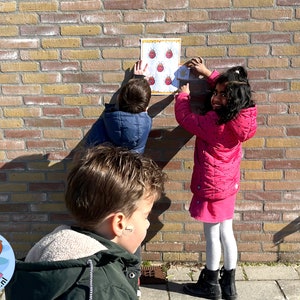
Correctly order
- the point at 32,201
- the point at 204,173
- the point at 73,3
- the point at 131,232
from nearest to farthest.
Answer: the point at 131,232 → the point at 204,173 → the point at 73,3 → the point at 32,201

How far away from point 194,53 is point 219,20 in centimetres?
31

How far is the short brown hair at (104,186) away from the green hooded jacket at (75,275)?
0.08m

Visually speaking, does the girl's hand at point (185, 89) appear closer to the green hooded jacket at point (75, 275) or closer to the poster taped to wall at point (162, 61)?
the poster taped to wall at point (162, 61)

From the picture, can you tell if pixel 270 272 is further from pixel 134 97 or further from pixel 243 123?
pixel 134 97

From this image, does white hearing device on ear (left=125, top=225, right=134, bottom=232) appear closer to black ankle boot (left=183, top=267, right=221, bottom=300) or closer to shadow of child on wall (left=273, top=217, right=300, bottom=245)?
black ankle boot (left=183, top=267, right=221, bottom=300)

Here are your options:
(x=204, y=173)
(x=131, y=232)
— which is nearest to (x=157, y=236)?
(x=204, y=173)

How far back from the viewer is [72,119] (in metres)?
3.58

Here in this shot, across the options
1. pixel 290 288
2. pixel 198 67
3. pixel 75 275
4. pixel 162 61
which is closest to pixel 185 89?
pixel 198 67

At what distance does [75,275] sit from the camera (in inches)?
53.4

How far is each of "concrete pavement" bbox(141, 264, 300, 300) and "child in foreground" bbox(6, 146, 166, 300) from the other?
1958 millimetres

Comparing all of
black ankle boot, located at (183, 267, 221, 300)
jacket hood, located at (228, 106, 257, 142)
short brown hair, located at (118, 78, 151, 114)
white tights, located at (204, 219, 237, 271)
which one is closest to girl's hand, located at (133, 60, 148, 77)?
short brown hair, located at (118, 78, 151, 114)

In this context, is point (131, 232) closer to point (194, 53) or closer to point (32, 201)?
point (194, 53)

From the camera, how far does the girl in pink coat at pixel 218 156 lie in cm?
298

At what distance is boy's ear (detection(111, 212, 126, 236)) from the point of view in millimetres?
1536
